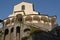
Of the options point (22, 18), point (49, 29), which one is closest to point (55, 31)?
point (49, 29)

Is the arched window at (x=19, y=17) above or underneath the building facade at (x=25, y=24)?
above

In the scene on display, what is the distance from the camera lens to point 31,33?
41500 millimetres

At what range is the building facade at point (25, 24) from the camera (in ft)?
144

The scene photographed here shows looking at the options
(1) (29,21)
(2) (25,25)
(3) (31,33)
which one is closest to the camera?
(3) (31,33)

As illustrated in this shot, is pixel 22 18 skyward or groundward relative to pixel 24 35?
skyward

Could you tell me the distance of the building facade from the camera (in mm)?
43781

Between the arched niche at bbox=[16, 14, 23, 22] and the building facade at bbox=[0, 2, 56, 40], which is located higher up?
the arched niche at bbox=[16, 14, 23, 22]

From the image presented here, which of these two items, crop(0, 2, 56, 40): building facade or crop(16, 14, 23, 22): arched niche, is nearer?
crop(0, 2, 56, 40): building facade

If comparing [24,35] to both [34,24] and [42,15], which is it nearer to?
[34,24]

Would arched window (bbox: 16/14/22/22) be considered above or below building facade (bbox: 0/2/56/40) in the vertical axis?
above

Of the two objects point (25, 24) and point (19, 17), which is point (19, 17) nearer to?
point (19, 17)

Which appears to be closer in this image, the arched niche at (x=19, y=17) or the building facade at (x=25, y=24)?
the building facade at (x=25, y=24)

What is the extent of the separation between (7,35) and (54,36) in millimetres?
10869

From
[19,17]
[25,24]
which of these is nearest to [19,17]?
[19,17]
